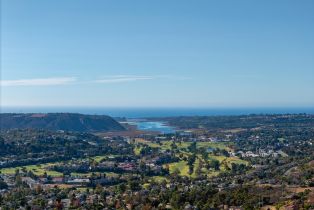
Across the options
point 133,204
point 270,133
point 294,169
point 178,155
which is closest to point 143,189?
point 133,204

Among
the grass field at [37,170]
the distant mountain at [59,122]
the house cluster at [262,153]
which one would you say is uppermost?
the distant mountain at [59,122]

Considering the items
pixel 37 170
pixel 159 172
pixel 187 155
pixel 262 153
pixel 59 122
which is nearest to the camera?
pixel 159 172

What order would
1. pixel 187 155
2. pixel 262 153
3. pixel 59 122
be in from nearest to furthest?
pixel 187 155 → pixel 262 153 → pixel 59 122

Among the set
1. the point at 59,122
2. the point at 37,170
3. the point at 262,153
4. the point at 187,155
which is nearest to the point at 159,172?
the point at 37,170

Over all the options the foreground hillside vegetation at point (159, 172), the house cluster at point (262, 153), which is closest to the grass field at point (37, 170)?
the foreground hillside vegetation at point (159, 172)

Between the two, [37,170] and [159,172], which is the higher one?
[37,170]

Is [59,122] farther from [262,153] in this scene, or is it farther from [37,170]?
[37,170]

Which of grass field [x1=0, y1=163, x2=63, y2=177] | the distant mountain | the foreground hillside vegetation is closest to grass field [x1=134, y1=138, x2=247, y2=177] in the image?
the foreground hillside vegetation

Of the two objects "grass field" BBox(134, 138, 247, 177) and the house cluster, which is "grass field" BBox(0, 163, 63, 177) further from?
the house cluster

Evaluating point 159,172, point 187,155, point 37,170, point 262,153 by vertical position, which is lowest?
point 159,172

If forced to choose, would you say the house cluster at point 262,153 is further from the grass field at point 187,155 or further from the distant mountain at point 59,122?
the distant mountain at point 59,122
